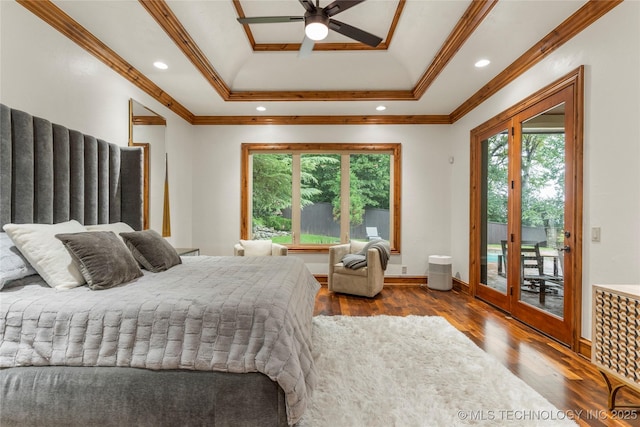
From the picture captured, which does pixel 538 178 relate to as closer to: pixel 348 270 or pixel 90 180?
pixel 348 270

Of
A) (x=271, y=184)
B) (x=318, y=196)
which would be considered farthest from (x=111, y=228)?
(x=318, y=196)

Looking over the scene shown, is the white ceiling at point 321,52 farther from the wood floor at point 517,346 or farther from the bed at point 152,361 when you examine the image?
the wood floor at point 517,346

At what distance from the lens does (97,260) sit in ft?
5.86

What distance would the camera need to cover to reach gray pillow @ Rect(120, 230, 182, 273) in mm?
2333

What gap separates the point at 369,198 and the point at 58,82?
4.08 metres

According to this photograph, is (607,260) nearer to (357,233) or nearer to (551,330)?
(551,330)

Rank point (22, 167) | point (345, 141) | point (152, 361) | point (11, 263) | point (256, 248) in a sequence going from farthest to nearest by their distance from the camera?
point (345, 141)
point (256, 248)
point (22, 167)
point (11, 263)
point (152, 361)

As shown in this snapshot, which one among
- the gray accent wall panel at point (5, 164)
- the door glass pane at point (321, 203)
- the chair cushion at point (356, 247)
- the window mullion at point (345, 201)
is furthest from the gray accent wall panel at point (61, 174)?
the window mullion at point (345, 201)

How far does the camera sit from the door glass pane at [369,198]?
5121mm

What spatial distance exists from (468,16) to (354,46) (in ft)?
4.51

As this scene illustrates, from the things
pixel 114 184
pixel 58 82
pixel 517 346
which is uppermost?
→ pixel 58 82

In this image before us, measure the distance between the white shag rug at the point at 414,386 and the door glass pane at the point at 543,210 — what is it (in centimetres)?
100

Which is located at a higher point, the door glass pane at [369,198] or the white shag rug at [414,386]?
the door glass pane at [369,198]

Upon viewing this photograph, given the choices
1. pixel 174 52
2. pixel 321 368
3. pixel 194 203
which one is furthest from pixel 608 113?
pixel 194 203
